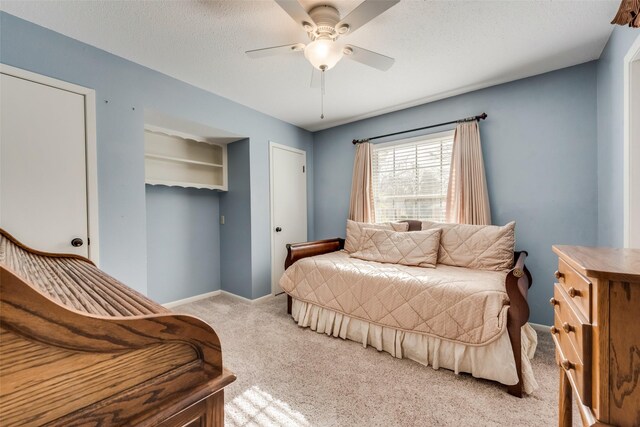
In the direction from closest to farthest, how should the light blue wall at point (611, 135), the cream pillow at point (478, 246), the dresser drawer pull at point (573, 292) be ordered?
the dresser drawer pull at point (573, 292)
the light blue wall at point (611, 135)
the cream pillow at point (478, 246)

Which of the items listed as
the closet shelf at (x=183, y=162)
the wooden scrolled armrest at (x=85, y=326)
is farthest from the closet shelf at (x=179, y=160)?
the wooden scrolled armrest at (x=85, y=326)

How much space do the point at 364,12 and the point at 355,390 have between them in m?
2.26

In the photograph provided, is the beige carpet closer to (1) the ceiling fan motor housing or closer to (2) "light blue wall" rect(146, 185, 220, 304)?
→ (2) "light blue wall" rect(146, 185, 220, 304)

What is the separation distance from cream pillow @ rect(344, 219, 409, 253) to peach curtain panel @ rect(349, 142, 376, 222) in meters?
0.37

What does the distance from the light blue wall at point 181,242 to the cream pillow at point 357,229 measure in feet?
6.06

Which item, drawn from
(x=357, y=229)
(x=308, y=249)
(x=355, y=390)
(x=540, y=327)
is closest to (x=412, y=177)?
(x=357, y=229)

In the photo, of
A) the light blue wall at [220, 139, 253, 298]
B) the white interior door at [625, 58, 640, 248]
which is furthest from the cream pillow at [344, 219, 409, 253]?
the white interior door at [625, 58, 640, 248]

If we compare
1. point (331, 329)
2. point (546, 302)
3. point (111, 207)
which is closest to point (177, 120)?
point (111, 207)

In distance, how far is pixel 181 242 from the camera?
3.45m

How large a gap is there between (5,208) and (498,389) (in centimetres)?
336

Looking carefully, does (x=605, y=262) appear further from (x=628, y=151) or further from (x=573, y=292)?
(x=628, y=151)

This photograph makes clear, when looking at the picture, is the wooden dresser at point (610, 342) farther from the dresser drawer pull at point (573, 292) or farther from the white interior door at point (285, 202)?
the white interior door at point (285, 202)

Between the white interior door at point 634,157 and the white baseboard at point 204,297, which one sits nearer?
the white interior door at point 634,157

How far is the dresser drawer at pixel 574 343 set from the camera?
0.73 metres
